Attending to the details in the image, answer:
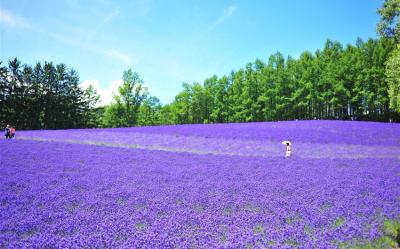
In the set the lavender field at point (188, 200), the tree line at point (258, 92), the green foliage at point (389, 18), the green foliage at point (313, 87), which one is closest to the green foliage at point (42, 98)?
the tree line at point (258, 92)

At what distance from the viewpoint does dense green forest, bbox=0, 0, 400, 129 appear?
64250 millimetres

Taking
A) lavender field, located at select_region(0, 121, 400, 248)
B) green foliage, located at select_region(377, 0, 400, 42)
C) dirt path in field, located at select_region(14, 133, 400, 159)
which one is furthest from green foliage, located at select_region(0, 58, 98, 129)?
green foliage, located at select_region(377, 0, 400, 42)

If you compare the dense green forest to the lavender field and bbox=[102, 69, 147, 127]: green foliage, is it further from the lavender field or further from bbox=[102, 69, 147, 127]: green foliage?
the lavender field

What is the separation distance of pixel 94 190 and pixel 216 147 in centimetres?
1678

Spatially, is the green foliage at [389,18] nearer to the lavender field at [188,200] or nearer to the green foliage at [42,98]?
the lavender field at [188,200]

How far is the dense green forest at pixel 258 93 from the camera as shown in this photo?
6425 cm

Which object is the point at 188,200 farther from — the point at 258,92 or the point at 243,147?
the point at 258,92

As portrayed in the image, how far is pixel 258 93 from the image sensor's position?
235 ft

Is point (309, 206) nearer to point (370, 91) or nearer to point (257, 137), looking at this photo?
point (257, 137)

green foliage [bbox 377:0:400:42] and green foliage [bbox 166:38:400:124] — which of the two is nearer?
green foliage [bbox 377:0:400:42]

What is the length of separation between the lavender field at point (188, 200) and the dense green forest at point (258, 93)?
161 ft

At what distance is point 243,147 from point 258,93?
152 ft

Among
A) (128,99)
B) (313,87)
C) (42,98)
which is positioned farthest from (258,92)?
(42,98)

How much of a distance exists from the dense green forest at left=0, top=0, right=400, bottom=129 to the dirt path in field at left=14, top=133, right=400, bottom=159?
37.6 m
